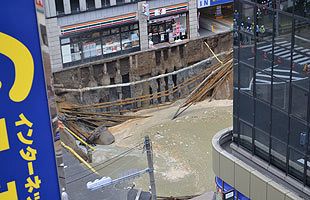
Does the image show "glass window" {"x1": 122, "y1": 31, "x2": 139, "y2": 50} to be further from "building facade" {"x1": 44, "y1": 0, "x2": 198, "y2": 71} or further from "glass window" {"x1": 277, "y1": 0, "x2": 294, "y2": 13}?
"glass window" {"x1": 277, "y1": 0, "x2": 294, "y2": 13}

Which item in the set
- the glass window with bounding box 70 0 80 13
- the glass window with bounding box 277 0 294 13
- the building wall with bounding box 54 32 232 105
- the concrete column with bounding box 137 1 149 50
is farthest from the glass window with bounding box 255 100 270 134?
the concrete column with bounding box 137 1 149 50

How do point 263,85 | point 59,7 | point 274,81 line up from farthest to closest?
point 59,7, point 263,85, point 274,81

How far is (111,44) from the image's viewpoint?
131ft

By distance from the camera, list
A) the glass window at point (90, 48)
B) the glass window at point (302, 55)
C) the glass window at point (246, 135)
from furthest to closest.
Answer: the glass window at point (90, 48)
the glass window at point (246, 135)
the glass window at point (302, 55)

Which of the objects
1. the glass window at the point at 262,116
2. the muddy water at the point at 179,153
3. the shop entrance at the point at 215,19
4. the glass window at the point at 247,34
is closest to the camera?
the glass window at the point at 247,34

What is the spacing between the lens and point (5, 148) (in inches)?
248

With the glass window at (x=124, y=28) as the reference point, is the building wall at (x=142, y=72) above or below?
below

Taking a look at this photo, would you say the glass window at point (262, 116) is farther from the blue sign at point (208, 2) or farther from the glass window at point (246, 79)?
the blue sign at point (208, 2)

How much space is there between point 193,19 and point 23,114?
37784mm

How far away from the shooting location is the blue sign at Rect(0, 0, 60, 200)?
586 centimetres

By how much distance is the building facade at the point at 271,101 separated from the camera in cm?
1591

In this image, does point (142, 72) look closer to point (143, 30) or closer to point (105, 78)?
point (105, 78)

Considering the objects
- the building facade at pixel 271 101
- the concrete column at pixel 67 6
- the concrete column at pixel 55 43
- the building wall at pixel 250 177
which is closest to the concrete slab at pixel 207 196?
the building wall at pixel 250 177

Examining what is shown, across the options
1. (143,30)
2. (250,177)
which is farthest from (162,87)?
(250,177)
